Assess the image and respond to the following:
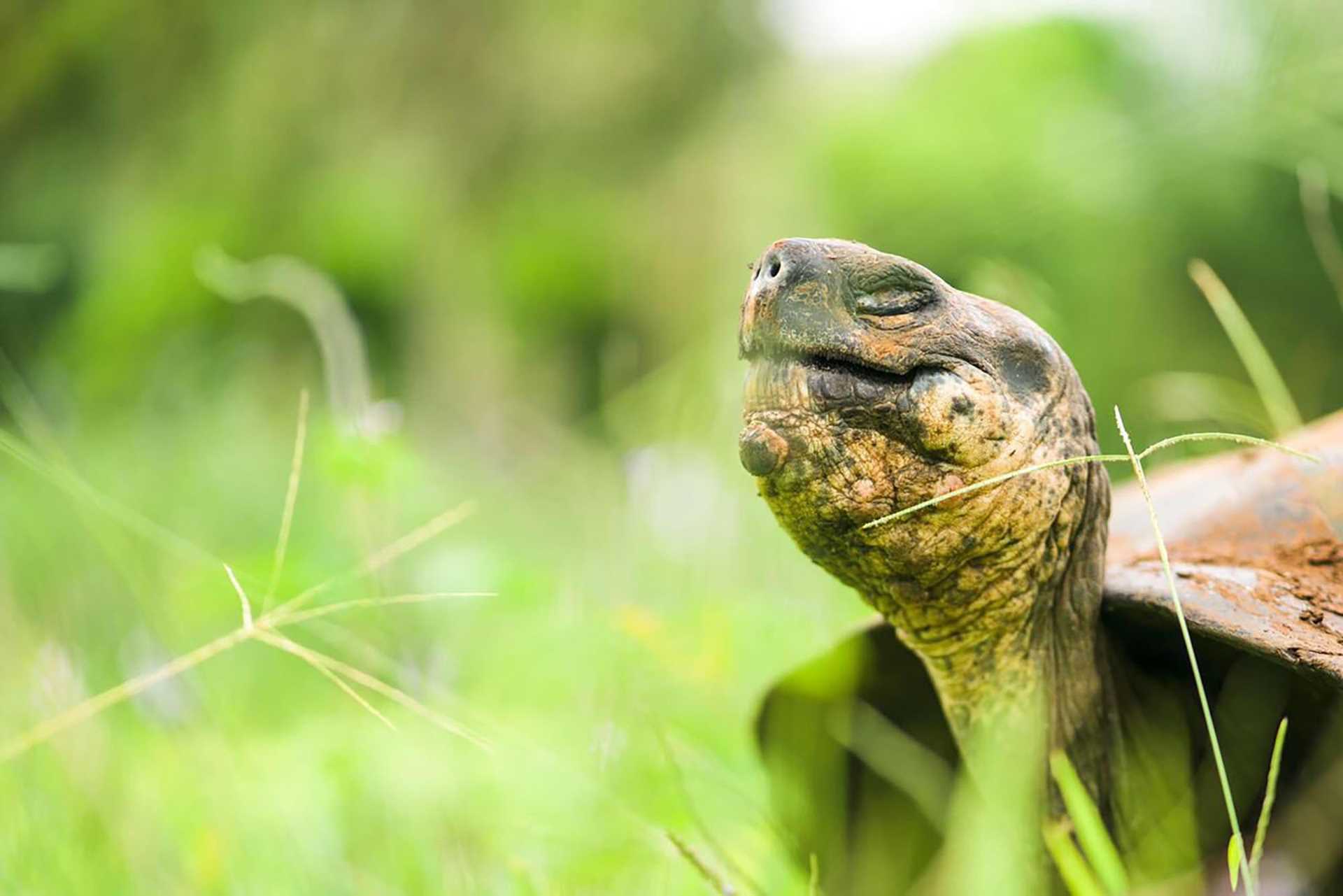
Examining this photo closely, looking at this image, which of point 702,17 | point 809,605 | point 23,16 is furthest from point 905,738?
point 702,17

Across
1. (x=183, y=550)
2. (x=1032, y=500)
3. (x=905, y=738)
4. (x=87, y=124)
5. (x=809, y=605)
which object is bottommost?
(x=809, y=605)

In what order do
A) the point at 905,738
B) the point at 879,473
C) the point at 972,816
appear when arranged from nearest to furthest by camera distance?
the point at 879,473 → the point at 972,816 → the point at 905,738

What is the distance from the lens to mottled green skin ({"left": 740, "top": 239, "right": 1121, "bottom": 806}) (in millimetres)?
889

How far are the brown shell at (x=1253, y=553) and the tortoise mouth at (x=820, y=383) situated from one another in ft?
0.95

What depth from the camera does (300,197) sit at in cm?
594

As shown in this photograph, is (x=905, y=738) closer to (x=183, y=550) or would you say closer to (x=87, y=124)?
(x=183, y=550)

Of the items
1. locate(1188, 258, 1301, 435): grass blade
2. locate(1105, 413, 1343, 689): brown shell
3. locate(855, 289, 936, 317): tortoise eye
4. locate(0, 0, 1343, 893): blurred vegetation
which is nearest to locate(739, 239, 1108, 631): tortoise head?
locate(855, 289, 936, 317): tortoise eye

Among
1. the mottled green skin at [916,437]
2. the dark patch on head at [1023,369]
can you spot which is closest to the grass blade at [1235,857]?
the mottled green skin at [916,437]

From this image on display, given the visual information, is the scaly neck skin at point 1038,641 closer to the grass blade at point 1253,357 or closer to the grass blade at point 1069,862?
the grass blade at point 1069,862

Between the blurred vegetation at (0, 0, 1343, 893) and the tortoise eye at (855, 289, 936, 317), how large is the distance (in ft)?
1.24

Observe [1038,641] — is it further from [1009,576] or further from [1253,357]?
[1253,357]

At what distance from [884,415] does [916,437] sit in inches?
1.1

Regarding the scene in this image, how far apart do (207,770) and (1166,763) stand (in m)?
1.00

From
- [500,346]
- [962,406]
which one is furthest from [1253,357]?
[500,346]
